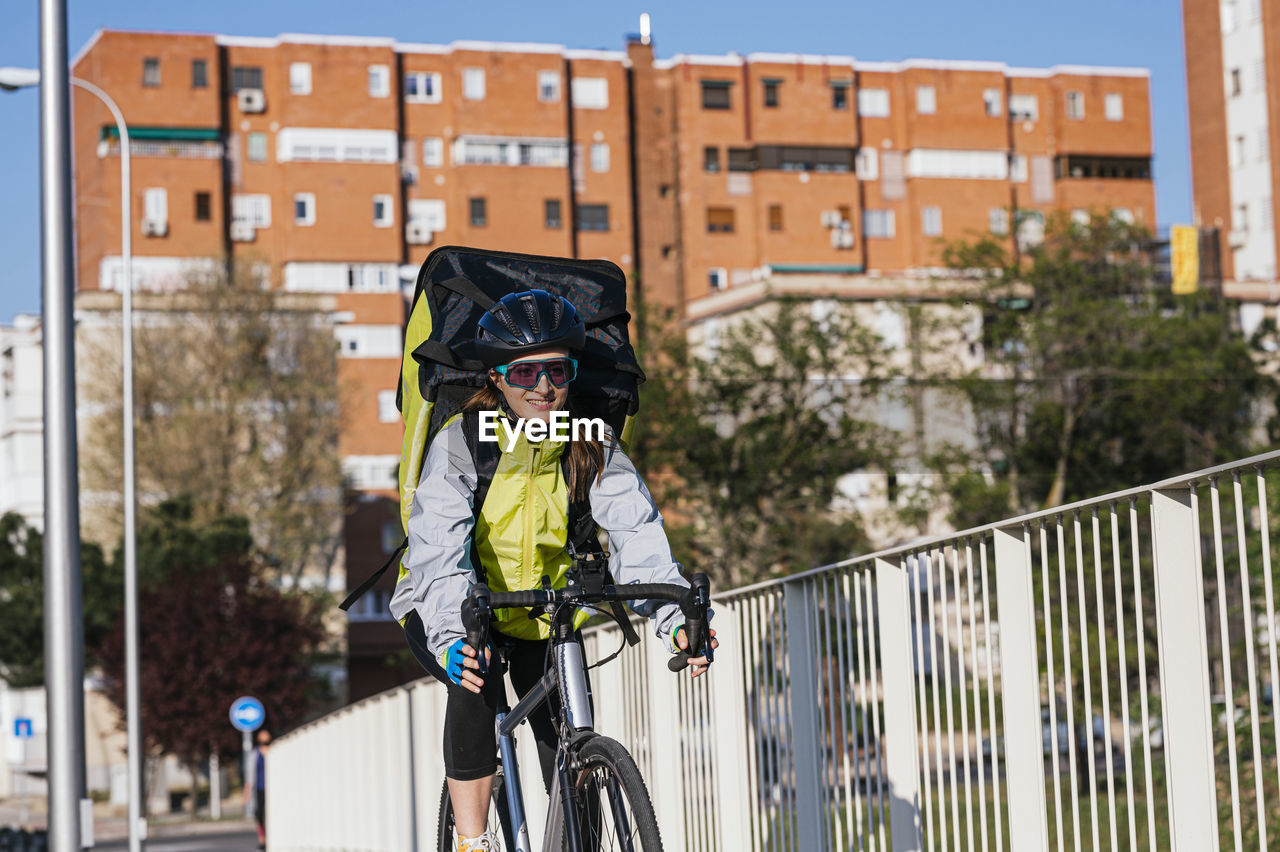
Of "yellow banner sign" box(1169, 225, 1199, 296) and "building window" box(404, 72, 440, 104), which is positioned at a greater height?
"building window" box(404, 72, 440, 104)

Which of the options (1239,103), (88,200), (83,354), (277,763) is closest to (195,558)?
(83,354)

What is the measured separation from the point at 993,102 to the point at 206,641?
142 ft

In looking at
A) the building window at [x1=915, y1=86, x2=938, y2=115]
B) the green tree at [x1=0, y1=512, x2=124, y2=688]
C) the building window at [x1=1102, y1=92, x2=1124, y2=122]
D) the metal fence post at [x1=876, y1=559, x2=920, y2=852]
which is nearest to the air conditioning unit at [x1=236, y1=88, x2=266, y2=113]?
the green tree at [x1=0, y1=512, x2=124, y2=688]

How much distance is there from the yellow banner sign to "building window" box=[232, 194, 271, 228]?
33.0 meters

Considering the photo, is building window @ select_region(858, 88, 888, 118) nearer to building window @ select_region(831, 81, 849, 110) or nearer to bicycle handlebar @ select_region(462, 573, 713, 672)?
building window @ select_region(831, 81, 849, 110)

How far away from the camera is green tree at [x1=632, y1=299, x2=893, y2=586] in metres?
46.0

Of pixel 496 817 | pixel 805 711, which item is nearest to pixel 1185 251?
pixel 805 711

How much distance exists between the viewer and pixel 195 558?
52.3 metres

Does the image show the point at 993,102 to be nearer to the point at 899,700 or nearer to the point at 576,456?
the point at 899,700

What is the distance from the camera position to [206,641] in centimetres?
5112

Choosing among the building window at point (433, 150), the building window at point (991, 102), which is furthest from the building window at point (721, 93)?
the building window at point (433, 150)

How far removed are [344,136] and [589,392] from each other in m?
68.7

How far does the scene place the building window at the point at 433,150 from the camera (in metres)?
74.2

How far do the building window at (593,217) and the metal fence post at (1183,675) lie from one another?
231 ft
